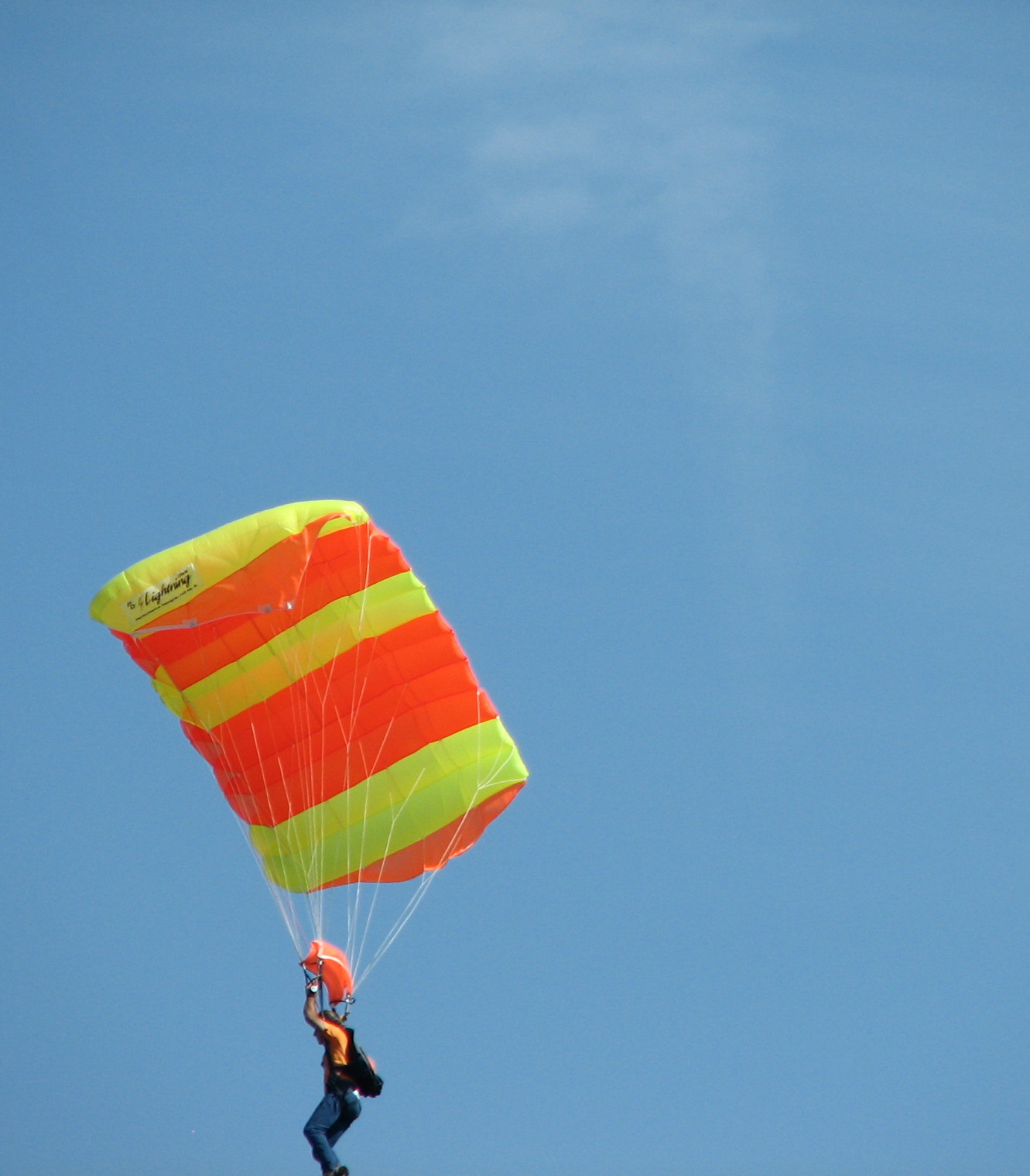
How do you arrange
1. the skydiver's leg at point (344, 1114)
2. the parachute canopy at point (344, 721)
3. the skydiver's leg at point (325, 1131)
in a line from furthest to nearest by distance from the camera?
1. the parachute canopy at point (344, 721)
2. the skydiver's leg at point (344, 1114)
3. the skydiver's leg at point (325, 1131)

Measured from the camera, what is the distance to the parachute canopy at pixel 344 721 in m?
13.6

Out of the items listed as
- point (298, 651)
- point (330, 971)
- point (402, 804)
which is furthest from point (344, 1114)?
point (298, 651)

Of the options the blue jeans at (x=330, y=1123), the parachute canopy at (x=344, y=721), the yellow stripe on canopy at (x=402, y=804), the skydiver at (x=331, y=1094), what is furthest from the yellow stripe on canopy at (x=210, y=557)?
the blue jeans at (x=330, y=1123)

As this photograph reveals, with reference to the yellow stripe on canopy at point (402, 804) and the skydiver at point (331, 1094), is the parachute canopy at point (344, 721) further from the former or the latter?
the skydiver at point (331, 1094)

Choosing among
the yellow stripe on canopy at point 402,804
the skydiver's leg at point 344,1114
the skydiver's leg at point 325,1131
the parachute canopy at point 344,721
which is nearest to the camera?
the skydiver's leg at point 325,1131

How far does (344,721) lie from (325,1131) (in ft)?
12.5

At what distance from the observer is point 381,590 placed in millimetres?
13781

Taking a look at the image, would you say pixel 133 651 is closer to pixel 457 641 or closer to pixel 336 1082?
pixel 457 641

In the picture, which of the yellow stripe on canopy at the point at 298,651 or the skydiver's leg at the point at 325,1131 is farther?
the yellow stripe on canopy at the point at 298,651

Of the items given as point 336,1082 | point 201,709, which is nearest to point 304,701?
point 201,709

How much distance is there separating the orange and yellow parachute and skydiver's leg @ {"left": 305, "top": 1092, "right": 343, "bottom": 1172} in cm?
252

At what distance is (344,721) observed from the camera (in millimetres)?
13938

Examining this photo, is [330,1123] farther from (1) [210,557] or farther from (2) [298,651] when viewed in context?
(1) [210,557]

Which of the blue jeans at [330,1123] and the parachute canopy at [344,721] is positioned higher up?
the parachute canopy at [344,721]
